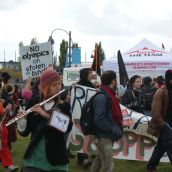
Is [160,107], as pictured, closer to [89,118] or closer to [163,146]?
[163,146]

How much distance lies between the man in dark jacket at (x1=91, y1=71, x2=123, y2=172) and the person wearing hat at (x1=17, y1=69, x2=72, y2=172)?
168 centimetres

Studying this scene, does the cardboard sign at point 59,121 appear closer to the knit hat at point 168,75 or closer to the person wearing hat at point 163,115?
the person wearing hat at point 163,115

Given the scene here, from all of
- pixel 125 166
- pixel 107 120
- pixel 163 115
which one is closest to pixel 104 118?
pixel 107 120

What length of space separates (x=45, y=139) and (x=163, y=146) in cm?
369

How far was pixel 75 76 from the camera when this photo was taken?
65.0 feet

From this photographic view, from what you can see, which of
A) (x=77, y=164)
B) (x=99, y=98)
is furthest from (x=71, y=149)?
(x=99, y=98)

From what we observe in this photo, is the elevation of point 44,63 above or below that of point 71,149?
above

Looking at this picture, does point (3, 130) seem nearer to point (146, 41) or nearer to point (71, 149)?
point (71, 149)

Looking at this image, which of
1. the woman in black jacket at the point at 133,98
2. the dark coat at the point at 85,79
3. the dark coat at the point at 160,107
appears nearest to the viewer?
the dark coat at the point at 160,107

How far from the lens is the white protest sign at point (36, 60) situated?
978 cm

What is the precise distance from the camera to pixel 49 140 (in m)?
4.29

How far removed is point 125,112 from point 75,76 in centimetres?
1160

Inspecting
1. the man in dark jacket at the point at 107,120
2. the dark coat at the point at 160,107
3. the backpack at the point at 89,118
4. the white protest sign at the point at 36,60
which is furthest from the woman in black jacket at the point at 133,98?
the backpack at the point at 89,118

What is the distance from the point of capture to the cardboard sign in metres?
4.23
